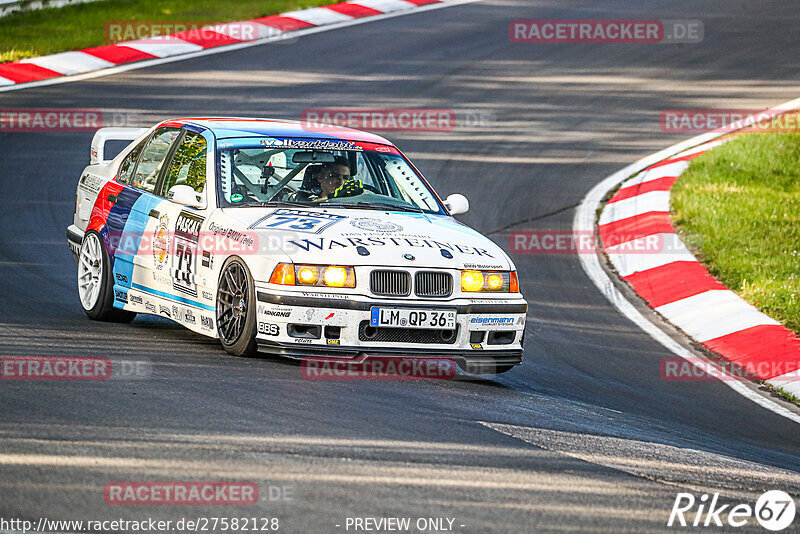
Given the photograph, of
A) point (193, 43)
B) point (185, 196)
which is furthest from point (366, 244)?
point (193, 43)

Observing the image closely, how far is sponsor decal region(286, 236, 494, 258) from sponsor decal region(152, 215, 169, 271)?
4.56 ft

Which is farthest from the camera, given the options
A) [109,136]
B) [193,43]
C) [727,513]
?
[193,43]

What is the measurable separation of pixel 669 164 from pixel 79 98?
7.74 m

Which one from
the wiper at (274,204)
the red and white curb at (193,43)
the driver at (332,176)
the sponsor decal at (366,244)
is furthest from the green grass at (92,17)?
the sponsor decal at (366,244)

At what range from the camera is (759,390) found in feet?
28.9

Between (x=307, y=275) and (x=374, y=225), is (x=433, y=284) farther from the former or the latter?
(x=307, y=275)

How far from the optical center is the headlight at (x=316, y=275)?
7.14m

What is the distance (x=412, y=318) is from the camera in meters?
7.16

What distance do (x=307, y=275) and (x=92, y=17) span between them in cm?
1463

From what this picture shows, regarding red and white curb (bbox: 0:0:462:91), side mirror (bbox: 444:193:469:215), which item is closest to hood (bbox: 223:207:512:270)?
side mirror (bbox: 444:193:469:215)

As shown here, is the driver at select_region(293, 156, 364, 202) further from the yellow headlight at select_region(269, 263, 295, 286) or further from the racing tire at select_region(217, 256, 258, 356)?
the yellow headlight at select_region(269, 263, 295, 286)

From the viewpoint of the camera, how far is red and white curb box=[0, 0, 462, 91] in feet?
57.4

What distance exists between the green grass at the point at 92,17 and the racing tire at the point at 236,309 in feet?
38.2

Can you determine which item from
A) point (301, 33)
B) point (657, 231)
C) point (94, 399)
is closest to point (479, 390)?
point (94, 399)
